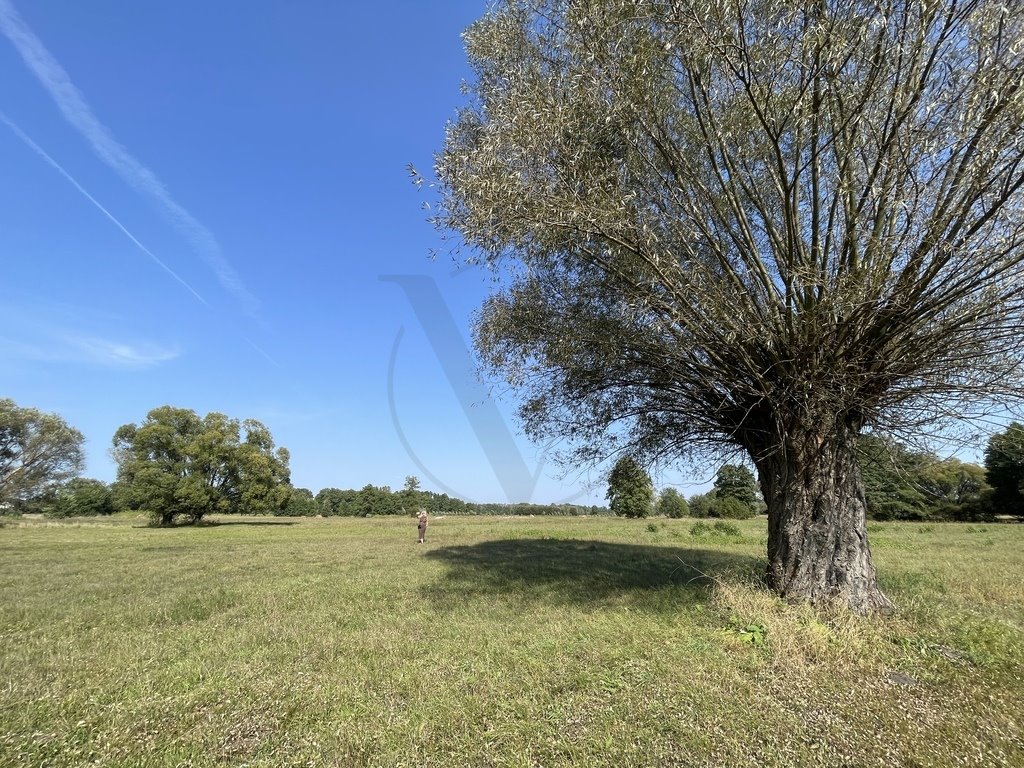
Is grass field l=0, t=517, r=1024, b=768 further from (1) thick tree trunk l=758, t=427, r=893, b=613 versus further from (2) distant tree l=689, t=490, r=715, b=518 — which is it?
(2) distant tree l=689, t=490, r=715, b=518

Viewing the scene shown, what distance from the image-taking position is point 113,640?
23.8 feet

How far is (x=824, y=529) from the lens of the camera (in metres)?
7.60

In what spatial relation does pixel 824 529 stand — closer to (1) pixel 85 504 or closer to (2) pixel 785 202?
(2) pixel 785 202

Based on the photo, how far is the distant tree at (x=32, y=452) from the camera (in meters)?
42.8

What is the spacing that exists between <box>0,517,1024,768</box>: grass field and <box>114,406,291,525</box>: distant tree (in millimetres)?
39852

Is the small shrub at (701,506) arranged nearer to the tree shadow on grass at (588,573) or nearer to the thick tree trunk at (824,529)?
the tree shadow on grass at (588,573)

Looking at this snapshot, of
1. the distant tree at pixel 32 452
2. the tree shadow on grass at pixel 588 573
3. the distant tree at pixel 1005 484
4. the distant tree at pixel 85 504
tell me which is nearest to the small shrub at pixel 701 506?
the distant tree at pixel 1005 484

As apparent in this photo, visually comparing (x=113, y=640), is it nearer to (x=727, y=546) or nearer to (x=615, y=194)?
(x=615, y=194)

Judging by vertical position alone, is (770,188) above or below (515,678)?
Answer: above

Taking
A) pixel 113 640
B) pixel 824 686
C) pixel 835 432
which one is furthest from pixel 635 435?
pixel 113 640

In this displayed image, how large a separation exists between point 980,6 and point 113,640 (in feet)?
45.7

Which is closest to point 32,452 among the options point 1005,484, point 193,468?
point 193,468

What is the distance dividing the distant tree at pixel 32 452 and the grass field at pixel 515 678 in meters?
46.0

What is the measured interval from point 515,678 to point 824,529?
5.41 meters
